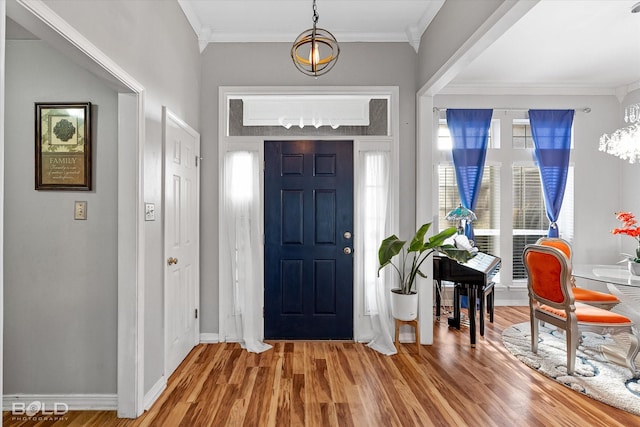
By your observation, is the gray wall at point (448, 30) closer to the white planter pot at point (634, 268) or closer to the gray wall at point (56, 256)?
the white planter pot at point (634, 268)

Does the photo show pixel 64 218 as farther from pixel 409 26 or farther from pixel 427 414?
pixel 409 26

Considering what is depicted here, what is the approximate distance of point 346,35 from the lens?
3473mm

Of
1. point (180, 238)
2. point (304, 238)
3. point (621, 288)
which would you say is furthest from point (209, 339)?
point (621, 288)

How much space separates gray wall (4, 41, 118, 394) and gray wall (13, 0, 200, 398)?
0.15 m

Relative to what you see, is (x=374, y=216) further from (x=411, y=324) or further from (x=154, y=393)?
(x=154, y=393)

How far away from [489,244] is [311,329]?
2.87 metres

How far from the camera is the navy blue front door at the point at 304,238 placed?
3.51 meters

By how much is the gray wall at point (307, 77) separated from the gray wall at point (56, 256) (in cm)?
129

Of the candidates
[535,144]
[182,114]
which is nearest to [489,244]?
[535,144]

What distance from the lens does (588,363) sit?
2.94m

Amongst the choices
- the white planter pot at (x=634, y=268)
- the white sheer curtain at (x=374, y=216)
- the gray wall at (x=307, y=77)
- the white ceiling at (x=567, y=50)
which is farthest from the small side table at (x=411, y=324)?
the white ceiling at (x=567, y=50)

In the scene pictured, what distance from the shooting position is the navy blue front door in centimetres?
351

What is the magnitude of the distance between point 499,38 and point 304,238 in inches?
109

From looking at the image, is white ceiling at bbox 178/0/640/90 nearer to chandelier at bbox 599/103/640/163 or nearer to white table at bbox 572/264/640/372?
chandelier at bbox 599/103/640/163
